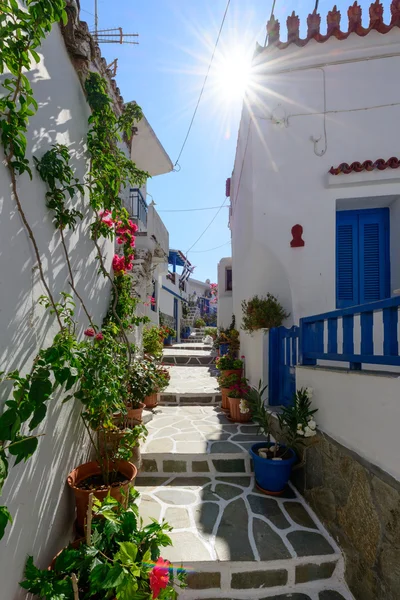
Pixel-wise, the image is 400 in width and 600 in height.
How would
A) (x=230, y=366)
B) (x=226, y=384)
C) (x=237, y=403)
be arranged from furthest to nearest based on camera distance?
(x=230, y=366), (x=226, y=384), (x=237, y=403)

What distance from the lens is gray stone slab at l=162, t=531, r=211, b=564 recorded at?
2721mm

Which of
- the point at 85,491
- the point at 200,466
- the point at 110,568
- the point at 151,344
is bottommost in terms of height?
the point at 200,466

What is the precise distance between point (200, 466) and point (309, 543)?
65.9 inches

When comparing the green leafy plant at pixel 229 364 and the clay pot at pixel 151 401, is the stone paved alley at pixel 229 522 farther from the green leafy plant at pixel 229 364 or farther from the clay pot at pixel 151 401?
the green leafy plant at pixel 229 364

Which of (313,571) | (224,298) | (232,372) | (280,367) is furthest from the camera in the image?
(224,298)

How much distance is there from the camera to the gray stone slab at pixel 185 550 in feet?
8.93

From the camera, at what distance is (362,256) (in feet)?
17.6

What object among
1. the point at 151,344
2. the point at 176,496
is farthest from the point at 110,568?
the point at 151,344

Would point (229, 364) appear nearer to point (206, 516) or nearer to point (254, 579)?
point (206, 516)

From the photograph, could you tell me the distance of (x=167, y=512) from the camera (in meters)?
3.34

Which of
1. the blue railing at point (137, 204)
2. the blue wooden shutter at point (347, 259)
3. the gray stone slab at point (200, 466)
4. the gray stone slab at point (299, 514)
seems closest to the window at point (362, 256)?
the blue wooden shutter at point (347, 259)

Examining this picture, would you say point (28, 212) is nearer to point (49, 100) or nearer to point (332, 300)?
point (49, 100)

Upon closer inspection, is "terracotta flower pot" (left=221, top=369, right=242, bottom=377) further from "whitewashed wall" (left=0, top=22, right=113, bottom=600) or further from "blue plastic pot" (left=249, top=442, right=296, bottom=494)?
"whitewashed wall" (left=0, top=22, right=113, bottom=600)

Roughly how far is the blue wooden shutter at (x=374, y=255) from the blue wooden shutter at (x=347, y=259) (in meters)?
0.10
